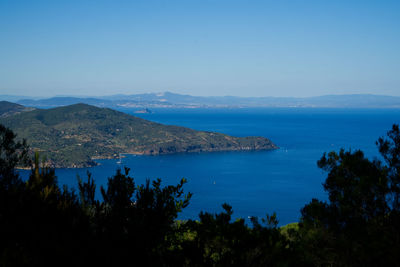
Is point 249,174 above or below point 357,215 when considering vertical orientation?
below

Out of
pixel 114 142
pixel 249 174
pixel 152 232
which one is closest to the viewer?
pixel 152 232

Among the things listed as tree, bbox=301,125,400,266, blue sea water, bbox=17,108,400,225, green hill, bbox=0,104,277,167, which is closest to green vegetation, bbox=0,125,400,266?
tree, bbox=301,125,400,266

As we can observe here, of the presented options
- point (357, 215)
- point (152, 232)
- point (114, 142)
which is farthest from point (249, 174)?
point (152, 232)

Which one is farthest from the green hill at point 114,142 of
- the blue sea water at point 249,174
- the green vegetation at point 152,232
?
the green vegetation at point 152,232

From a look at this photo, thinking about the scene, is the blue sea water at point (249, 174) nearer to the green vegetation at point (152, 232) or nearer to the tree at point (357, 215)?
the tree at point (357, 215)

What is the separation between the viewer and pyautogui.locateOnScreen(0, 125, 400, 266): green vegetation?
7.33 m

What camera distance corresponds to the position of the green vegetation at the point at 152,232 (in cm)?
733

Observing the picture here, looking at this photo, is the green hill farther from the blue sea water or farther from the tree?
the tree

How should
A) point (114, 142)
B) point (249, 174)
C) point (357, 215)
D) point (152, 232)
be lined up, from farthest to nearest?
point (114, 142), point (249, 174), point (357, 215), point (152, 232)

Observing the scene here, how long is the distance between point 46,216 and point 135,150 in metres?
172

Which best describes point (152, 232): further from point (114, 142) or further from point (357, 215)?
point (114, 142)

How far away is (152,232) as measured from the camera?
8.55m

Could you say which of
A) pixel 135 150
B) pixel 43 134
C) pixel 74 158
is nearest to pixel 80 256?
pixel 74 158

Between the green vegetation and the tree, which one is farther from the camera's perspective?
the tree
